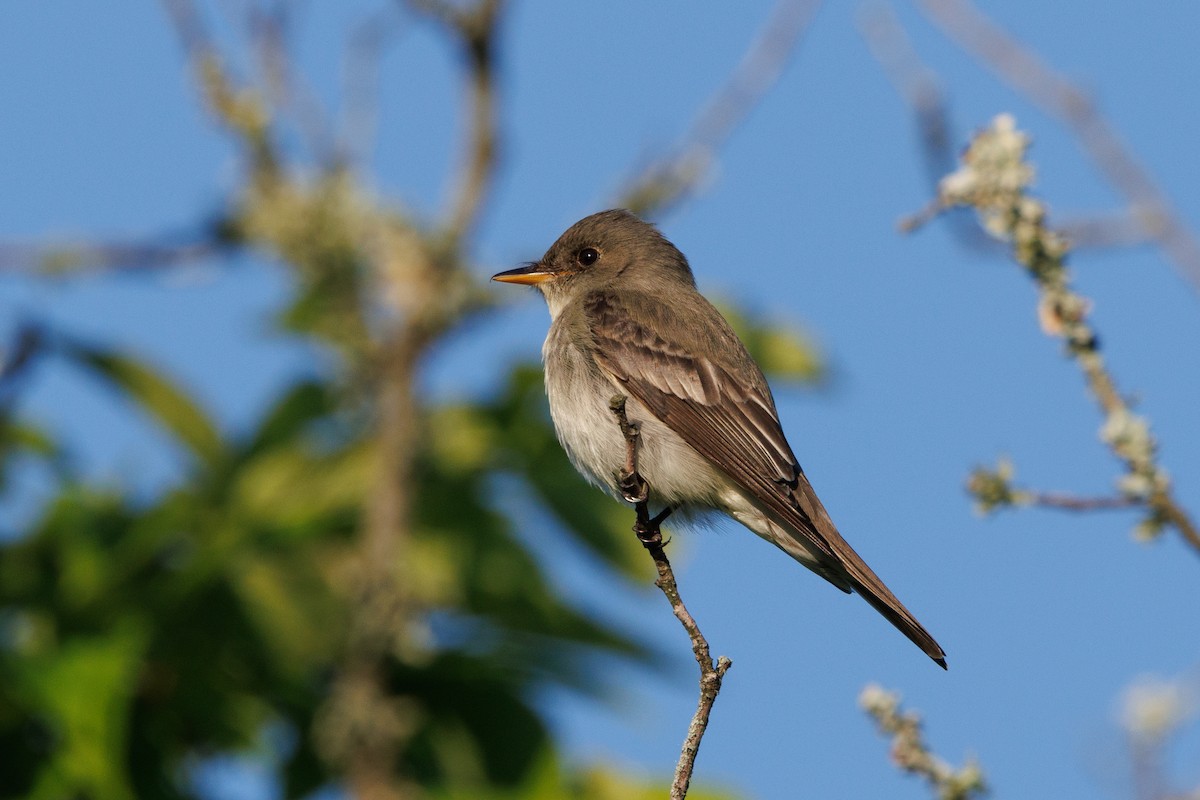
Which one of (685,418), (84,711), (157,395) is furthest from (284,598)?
(685,418)

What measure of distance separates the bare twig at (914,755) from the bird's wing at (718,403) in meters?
1.59

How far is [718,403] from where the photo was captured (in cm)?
485

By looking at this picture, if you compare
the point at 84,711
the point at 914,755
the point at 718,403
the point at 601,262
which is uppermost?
the point at 601,262

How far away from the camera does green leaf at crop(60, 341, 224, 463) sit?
6.70 meters

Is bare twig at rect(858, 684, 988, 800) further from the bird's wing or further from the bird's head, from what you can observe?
the bird's head

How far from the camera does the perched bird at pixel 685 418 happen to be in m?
4.51

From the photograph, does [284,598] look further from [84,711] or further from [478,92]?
[478,92]

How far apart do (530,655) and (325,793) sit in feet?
3.63

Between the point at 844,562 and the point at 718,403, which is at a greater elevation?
the point at 718,403

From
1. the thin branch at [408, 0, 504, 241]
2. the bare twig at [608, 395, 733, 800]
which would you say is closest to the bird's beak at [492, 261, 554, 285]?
the thin branch at [408, 0, 504, 241]

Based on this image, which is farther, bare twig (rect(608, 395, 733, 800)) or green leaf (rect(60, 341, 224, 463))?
green leaf (rect(60, 341, 224, 463))

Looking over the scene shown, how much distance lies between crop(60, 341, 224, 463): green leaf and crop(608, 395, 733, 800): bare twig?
3412 mm

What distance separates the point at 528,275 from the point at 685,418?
3.81 ft

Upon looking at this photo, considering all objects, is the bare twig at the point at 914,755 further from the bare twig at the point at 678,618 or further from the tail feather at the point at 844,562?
the tail feather at the point at 844,562
